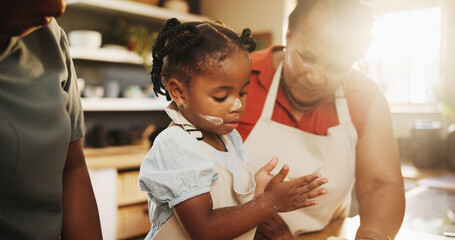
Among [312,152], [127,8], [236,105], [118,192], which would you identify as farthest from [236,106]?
[127,8]

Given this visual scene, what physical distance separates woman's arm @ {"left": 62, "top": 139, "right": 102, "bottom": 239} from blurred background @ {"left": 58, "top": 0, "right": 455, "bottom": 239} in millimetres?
2246

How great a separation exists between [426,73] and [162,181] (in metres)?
4.19

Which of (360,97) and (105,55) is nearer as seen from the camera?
(360,97)

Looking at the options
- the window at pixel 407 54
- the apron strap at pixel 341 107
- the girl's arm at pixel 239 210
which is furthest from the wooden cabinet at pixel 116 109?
the girl's arm at pixel 239 210

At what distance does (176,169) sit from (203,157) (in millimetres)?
59

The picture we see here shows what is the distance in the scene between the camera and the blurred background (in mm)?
3258

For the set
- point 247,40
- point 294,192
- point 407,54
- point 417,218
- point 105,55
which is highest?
point 247,40

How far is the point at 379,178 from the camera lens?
1233 millimetres

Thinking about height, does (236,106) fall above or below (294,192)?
above

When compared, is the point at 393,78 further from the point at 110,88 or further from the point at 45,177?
the point at 45,177

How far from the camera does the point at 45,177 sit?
2.35ft

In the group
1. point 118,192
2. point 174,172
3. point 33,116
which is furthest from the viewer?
point 118,192

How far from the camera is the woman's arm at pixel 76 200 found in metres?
0.84

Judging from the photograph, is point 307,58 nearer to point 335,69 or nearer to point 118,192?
point 335,69
